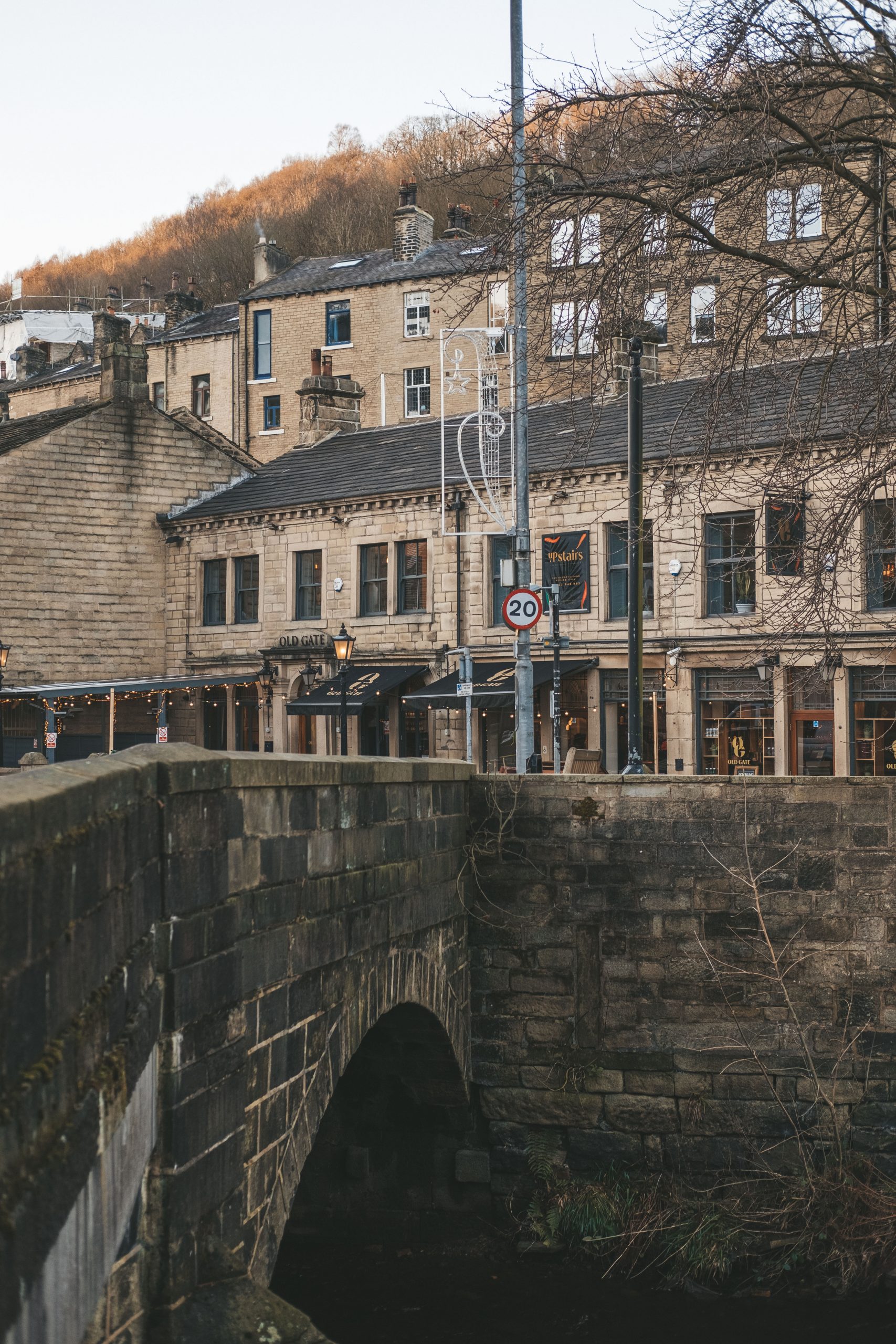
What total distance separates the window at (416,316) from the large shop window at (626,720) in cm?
2263

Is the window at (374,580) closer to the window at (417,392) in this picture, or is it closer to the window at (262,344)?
the window at (417,392)

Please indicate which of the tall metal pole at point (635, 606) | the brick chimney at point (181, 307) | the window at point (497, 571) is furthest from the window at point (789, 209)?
the brick chimney at point (181, 307)

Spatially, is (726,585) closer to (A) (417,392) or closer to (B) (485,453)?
(B) (485,453)

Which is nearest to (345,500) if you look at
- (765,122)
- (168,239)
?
(765,122)

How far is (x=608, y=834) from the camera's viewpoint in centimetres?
1317

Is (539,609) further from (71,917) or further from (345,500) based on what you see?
(71,917)

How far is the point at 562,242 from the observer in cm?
1105

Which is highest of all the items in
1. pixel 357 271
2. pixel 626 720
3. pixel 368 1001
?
pixel 357 271

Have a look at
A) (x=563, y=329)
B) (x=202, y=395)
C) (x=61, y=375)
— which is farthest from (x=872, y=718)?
(x=61, y=375)

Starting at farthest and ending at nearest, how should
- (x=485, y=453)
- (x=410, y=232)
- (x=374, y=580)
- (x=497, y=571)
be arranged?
(x=410, y=232) → (x=374, y=580) → (x=485, y=453) → (x=497, y=571)

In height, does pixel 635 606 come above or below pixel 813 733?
above

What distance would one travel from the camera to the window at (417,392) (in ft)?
160

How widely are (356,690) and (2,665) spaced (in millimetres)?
7422

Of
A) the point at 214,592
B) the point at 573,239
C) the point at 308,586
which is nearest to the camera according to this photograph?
the point at 573,239
